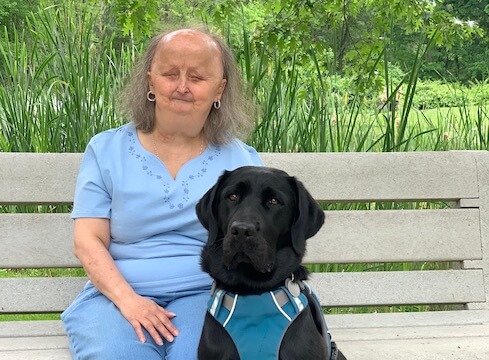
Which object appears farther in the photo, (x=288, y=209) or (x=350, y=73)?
(x=350, y=73)

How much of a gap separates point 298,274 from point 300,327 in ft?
0.92

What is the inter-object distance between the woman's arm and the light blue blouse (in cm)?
5

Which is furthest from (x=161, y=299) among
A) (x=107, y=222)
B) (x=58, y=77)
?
(x=58, y=77)

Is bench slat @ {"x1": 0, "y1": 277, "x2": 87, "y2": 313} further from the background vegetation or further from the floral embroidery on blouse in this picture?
the background vegetation

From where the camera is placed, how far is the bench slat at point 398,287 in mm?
3555

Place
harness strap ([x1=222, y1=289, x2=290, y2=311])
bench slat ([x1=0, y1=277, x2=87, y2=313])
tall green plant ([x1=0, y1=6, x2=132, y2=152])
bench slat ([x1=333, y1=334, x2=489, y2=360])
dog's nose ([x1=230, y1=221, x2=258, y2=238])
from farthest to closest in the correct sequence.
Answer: tall green plant ([x1=0, y1=6, x2=132, y2=152]) → bench slat ([x1=0, y1=277, x2=87, y2=313]) → bench slat ([x1=333, y1=334, x2=489, y2=360]) → harness strap ([x1=222, y1=289, x2=290, y2=311]) → dog's nose ([x1=230, y1=221, x2=258, y2=238])

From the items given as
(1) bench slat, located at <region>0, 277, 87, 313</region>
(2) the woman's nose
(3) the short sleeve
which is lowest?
(1) bench slat, located at <region>0, 277, 87, 313</region>

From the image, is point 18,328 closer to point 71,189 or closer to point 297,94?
point 71,189

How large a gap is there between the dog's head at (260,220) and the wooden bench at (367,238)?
0.77 metres

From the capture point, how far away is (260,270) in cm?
250

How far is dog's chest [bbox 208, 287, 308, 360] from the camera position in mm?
2400

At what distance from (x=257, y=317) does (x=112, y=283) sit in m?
0.60

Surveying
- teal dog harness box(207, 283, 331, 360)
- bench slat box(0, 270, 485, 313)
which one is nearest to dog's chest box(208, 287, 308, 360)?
teal dog harness box(207, 283, 331, 360)

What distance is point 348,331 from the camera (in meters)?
3.29
